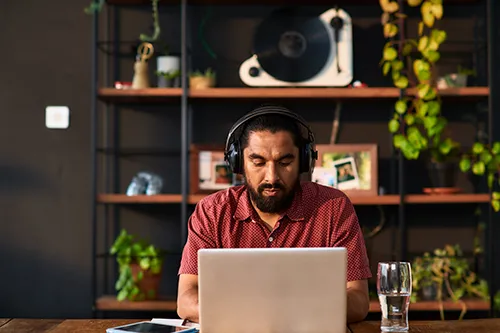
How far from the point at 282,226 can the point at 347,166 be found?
5.16 feet

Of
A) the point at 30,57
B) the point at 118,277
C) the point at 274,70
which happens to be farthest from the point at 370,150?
the point at 30,57

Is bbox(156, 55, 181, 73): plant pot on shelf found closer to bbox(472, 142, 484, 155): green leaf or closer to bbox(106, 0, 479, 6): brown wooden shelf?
bbox(106, 0, 479, 6): brown wooden shelf

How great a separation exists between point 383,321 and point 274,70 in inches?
85.8

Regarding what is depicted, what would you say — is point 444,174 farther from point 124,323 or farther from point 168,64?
point 124,323

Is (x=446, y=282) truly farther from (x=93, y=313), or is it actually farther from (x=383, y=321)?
(x=383, y=321)

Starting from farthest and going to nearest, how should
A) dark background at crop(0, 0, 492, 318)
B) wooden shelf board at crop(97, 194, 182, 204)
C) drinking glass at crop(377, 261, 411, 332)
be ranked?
dark background at crop(0, 0, 492, 318) < wooden shelf board at crop(97, 194, 182, 204) < drinking glass at crop(377, 261, 411, 332)

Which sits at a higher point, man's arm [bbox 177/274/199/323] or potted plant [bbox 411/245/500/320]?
man's arm [bbox 177/274/199/323]

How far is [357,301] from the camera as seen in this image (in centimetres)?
204

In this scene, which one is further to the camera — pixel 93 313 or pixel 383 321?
pixel 93 313

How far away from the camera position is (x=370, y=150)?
383 cm

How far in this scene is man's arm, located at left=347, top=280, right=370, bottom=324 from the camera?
6.44 ft

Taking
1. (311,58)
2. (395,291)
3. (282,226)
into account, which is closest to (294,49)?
(311,58)

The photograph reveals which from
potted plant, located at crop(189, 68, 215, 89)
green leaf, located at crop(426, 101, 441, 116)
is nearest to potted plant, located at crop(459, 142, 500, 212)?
green leaf, located at crop(426, 101, 441, 116)

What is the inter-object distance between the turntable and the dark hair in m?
1.61
